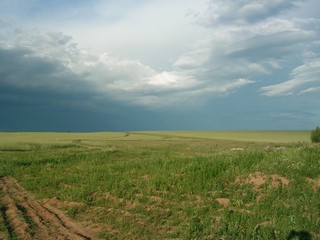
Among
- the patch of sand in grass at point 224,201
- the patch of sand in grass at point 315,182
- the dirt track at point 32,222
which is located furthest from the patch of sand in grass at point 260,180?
the dirt track at point 32,222

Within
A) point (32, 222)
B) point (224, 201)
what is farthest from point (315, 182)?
point (32, 222)

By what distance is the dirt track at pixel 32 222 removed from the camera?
10.6m

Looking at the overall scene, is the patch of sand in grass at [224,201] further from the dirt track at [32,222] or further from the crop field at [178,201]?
the dirt track at [32,222]

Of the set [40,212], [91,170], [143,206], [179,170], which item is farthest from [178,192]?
[91,170]

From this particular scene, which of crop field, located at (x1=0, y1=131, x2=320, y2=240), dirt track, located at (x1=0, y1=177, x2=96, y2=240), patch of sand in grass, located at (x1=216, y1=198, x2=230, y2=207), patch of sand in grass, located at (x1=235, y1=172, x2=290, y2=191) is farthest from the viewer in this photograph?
patch of sand in grass, located at (x1=235, y1=172, x2=290, y2=191)

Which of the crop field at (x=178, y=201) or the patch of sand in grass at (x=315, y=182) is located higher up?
the patch of sand in grass at (x=315, y=182)

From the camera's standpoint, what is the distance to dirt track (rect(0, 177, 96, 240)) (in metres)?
10.6

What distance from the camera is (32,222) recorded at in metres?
11.8

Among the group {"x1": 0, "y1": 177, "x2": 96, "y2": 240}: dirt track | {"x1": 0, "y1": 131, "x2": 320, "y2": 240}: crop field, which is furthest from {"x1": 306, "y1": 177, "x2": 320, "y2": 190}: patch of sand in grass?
{"x1": 0, "y1": 177, "x2": 96, "y2": 240}: dirt track

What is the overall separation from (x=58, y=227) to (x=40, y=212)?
2067 millimetres

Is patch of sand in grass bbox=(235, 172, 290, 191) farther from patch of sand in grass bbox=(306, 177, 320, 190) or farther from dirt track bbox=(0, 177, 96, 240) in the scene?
dirt track bbox=(0, 177, 96, 240)

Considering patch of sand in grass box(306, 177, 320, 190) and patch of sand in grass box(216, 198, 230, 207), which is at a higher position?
patch of sand in grass box(306, 177, 320, 190)

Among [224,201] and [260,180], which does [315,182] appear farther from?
[224,201]

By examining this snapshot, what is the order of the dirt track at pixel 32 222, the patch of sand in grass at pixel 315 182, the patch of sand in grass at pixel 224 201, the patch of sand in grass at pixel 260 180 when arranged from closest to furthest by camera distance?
the dirt track at pixel 32 222 < the patch of sand in grass at pixel 224 201 < the patch of sand in grass at pixel 315 182 < the patch of sand in grass at pixel 260 180
